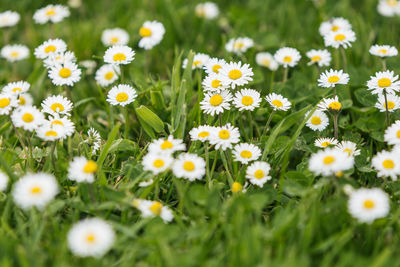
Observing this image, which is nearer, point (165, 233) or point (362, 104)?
point (165, 233)

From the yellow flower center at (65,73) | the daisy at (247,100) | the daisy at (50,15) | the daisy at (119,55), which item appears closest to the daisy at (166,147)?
the daisy at (247,100)

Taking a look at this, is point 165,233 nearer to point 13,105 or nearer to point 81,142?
point 81,142

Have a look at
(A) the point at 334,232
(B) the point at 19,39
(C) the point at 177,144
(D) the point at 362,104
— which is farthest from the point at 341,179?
(B) the point at 19,39

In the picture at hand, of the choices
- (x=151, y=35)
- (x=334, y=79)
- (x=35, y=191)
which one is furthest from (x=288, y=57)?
(x=35, y=191)

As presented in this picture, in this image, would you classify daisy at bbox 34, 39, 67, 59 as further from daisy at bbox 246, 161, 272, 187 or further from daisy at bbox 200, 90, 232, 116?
daisy at bbox 246, 161, 272, 187

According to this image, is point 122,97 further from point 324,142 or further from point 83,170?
point 324,142
